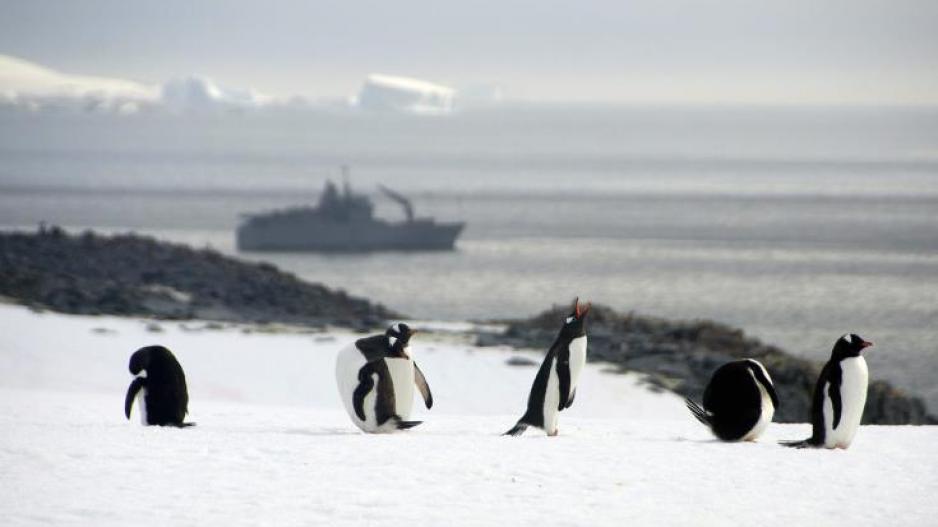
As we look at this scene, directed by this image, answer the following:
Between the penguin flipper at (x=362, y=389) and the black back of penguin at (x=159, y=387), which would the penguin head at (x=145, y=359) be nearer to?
the black back of penguin at (x=159, y=387)

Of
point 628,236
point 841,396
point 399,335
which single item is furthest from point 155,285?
point 628,236

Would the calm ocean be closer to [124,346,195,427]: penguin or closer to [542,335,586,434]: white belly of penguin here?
[542,335,586,434]: white belly of penguin

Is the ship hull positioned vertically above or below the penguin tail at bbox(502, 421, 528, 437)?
above

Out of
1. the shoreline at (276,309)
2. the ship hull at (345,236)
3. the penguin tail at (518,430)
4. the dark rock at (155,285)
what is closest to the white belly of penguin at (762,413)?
the penguin tail at (518,430)

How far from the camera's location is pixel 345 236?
61344 millimetres

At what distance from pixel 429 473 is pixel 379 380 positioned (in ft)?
5.60

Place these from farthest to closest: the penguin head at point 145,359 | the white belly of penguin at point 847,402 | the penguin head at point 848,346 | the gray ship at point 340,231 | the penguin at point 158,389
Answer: the gray ship at point 340,231 → the penguin head at point 145,359 → the penguin at point 158,389 → the penguin head at point 848,346 → the white belly of penguin at point 847,402

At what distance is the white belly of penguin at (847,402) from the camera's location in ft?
37.8

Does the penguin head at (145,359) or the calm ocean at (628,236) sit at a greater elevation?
the calm ocean at (628,236)

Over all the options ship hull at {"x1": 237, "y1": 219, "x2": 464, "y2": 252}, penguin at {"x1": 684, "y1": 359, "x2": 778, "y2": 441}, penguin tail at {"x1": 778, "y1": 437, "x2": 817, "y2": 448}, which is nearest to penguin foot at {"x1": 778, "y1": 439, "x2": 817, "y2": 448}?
penguin tail at {"x1": 778, "y1": 437, "x2": 817, "y2": 448}

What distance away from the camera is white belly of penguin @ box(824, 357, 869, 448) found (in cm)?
1151

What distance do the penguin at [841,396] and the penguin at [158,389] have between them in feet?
16.5

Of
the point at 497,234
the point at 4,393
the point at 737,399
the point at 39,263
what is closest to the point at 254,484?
the point at 737,399

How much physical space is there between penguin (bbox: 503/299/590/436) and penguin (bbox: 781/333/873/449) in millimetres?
1870
